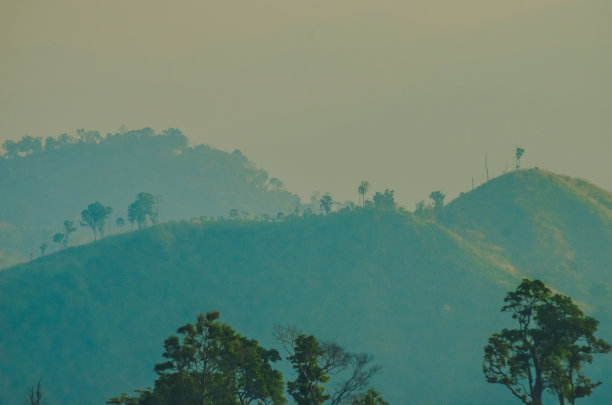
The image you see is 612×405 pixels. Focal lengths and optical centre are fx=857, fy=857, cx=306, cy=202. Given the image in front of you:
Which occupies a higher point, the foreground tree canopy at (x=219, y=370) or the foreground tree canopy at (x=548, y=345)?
the foreground tree canopy at (x=219, y=370)

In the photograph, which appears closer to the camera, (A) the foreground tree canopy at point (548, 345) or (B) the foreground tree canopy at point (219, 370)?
(A) the foreground tree canopy at point (548, 345)

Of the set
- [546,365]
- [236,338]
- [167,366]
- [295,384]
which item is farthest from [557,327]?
[167,366]

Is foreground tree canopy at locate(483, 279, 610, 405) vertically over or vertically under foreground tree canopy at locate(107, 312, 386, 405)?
under

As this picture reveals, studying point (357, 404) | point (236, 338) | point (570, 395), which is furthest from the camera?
point (236, 338)

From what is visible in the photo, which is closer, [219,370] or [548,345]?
[548,345]

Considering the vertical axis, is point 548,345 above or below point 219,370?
below

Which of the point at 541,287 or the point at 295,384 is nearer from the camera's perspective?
the point at 541,287

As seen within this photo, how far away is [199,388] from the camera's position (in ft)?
258

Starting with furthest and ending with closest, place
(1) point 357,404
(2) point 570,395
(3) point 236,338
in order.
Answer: (3) point 236,338, (1) point 357,404, (2) point 570,395

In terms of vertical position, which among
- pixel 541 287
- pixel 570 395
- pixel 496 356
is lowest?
pixel 570 395

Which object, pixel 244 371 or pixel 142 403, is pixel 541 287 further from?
pixel 142 403

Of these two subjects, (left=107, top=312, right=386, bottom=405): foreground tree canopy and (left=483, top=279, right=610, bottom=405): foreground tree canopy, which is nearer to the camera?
(left=483, top=279, right=610, bottom=405): foreground tree canopy

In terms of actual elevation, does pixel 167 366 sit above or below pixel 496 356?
above

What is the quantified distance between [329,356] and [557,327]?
73.3ft
